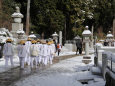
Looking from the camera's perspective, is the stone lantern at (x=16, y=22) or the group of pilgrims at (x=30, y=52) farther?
the stone lantern at (x=16, y=22)

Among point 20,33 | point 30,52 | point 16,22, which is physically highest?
point 16,22

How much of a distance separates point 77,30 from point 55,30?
358 cm

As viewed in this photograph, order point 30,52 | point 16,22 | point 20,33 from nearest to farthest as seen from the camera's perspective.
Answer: point 30,52
point 20,33
point 16,22

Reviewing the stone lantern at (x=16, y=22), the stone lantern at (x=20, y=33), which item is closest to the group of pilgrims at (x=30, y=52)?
the stone lantern at (x=20, y=33)

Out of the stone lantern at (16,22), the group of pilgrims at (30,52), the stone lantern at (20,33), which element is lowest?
the group of pilgrims at (30,52)

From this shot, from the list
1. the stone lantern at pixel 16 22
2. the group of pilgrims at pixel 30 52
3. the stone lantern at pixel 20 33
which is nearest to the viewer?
the group of pilgrims at pixel 30 52

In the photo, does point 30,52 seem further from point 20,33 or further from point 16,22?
point 16,22

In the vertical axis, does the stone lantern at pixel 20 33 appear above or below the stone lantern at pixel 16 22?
below

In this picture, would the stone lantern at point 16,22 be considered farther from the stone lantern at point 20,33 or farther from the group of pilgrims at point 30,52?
the group of pilgrims at point 30,52

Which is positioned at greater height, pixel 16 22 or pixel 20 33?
pixel 16 22

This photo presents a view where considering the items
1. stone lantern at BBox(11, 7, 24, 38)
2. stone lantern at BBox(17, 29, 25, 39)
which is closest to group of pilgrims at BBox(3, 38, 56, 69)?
stone lantern at BBox(17, 29, 25, 39)

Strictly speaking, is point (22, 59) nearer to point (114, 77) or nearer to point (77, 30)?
point (114, 77)

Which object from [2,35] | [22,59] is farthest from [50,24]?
A: [22,59]

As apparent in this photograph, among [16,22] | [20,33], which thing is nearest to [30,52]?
[20,33]
